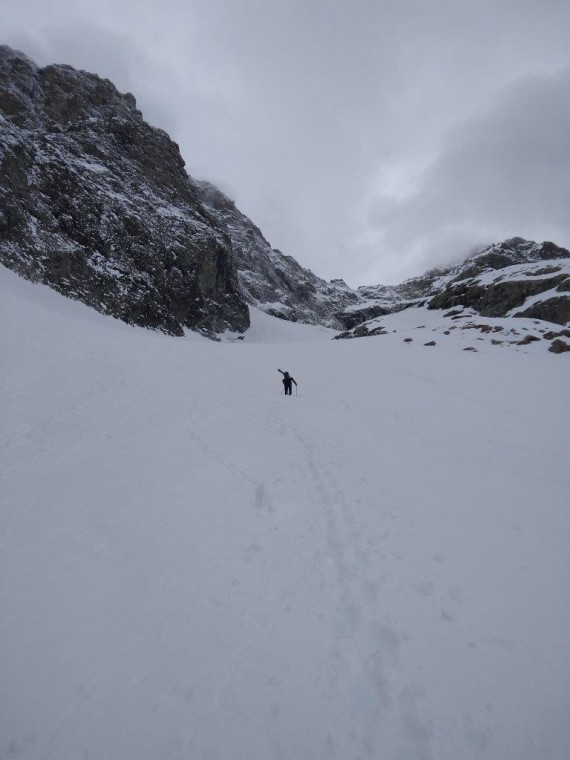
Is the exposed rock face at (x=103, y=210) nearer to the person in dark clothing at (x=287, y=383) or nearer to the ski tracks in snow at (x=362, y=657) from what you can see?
the person in dark clothing at (x=287, y=383)

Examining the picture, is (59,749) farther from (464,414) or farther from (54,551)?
(464,414)

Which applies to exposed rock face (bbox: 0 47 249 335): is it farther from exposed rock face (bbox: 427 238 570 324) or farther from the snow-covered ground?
exposed rock face (bbox: 427 238 570 324)

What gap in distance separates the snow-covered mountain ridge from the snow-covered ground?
32118 millimetres

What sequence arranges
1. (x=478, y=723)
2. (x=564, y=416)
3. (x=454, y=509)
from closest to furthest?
1. (x=478, y=723)
2. (x=454, y=509)
3. (x=564, y=416)

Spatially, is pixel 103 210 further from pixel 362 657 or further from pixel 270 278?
pixel 270 278

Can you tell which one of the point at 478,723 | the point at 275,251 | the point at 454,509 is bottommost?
the point at 478,723

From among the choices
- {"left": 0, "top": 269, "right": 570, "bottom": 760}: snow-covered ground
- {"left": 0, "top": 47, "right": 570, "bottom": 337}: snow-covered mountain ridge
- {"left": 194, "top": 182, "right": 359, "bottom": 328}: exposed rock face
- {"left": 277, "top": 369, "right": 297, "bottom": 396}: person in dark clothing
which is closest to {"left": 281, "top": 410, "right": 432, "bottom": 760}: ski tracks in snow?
{"left": 0, "top": 269, "right": 570, "bottom": 760}: snow-covered ground

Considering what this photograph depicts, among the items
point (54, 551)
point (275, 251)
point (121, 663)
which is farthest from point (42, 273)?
point (275, 251)

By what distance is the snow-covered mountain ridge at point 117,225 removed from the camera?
3831 centimetres

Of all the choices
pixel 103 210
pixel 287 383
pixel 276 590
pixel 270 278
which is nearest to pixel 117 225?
pixel 103 210

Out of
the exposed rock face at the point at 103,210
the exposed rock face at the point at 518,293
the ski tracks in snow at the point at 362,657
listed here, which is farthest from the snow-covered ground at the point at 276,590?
the exposed rock face at the point at 103,210

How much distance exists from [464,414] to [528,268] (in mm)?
41583

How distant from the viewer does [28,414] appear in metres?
11.7

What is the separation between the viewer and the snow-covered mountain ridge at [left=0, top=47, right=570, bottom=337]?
38.3m
